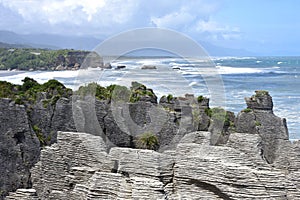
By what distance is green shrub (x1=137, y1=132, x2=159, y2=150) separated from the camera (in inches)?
390

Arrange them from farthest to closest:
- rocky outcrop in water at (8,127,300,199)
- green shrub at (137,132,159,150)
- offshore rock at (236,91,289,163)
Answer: green shrub at (137,132,159,150)
offshore rock at (236,91,289,163)
rocky outcrop in water at (8,127,300,199)

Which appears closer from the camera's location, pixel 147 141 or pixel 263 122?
pixel 147 141

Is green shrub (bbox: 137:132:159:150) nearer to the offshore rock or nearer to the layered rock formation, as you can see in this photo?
the offshore rock

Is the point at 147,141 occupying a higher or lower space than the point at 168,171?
lower

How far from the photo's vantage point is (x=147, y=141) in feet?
33.4

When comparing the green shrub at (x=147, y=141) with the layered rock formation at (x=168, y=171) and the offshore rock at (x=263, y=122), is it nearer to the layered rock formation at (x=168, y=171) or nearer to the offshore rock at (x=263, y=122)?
the offshore rock at (x=263, y=122)

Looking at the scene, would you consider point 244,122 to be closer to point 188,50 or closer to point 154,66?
point 188,50

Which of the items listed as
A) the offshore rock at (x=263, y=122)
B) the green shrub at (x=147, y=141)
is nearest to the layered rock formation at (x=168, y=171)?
the offshore rock at (x=263, y=122)

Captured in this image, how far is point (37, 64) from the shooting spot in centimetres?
7700

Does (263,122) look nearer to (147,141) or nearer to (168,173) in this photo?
(147,141)

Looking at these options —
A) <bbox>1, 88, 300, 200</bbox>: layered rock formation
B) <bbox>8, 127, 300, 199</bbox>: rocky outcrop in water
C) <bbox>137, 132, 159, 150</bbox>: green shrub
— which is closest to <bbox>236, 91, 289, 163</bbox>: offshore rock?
<bbox>1, 88, 300, 200</bbox>: layered rock formation

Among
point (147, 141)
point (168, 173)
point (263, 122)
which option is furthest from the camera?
point (263, 122)

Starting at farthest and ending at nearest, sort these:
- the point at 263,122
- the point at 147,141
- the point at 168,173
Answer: the point at 263,122 → the point at 147,141 → the point at 168,173

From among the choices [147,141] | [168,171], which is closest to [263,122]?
[147,141]
